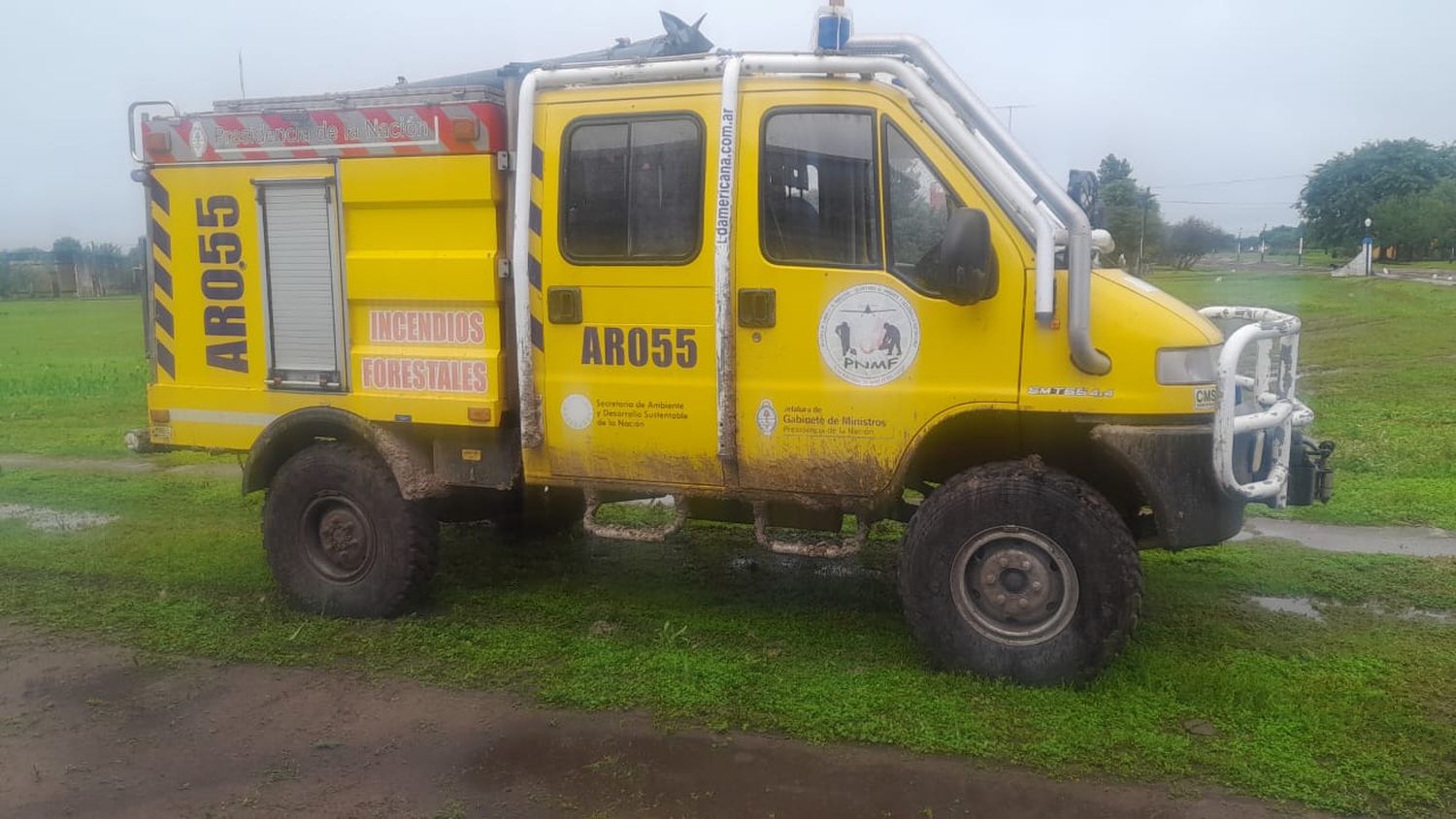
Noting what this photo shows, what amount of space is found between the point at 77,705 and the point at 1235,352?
16.8 ft

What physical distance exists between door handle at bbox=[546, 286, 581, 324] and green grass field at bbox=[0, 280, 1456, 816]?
157cm

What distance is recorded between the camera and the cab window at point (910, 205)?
197 inches

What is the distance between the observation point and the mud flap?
4766 mm

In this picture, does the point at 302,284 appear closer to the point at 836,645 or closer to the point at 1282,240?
the point at 836,645

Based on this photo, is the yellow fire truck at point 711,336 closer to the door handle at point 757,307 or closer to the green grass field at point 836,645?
the door handle at point 757,307

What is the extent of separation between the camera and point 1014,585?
198 inches

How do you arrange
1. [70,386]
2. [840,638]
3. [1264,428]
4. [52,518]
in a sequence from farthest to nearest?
[70,386] < [52,518] < [840,638] < [1264,428]

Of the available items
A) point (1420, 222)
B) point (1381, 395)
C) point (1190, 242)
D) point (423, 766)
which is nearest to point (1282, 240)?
point (1420, 222)

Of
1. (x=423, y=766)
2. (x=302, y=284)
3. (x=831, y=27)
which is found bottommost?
(x=423, y=766)

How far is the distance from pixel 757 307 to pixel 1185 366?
1803mm

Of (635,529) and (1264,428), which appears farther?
(635,529)

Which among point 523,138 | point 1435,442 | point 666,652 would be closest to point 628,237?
point 523,138

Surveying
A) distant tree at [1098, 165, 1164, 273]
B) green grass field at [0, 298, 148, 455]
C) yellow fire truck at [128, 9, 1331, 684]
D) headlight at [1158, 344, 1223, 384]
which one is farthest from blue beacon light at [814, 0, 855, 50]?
distant tree at [1098, 165, 1164, 273]

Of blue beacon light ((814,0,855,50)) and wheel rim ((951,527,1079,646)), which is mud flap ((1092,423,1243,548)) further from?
blue beacon light ((814,0,855,50))
